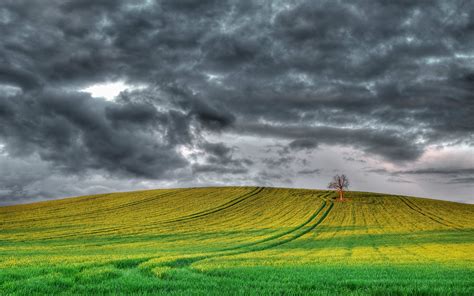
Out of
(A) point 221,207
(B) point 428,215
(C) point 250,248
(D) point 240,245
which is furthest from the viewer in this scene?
(A) point 221,207

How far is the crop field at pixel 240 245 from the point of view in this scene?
14461 mm

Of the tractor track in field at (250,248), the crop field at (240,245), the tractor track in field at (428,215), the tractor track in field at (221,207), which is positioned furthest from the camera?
the tractor track in field at (428,215)

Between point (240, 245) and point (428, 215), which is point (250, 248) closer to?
point (240, 245)

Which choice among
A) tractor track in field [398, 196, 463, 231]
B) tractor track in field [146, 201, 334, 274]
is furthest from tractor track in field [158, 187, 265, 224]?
tractor track in field [398, 196, 463, 231]

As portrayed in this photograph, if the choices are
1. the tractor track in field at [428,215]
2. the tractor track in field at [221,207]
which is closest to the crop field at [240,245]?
the tractor track in field at [428,215]

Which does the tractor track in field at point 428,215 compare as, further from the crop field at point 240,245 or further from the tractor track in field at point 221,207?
the tractor track in field at point 221,207

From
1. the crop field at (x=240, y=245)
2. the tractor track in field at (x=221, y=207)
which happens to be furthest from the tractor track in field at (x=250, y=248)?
the tractor track in field at (x=221, y=207)

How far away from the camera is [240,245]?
38062 millimetres

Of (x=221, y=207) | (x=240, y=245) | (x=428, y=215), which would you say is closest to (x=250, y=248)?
(x=240, y=245)

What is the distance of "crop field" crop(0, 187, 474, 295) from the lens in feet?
47.4

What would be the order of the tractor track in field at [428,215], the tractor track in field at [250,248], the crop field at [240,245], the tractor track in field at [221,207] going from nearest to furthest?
the crop field at [240,245] → the tractor track in field at [250,248] → the tractor track in field at [221,207] → the tractor track in field at [428,215]

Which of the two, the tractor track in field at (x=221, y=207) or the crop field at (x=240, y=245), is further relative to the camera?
the tractor track in field at (x=221, y=207)

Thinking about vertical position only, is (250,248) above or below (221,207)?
below

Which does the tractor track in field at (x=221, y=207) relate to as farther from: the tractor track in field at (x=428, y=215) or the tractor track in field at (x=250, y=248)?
the tractor track in field at (x=428, y=215)
